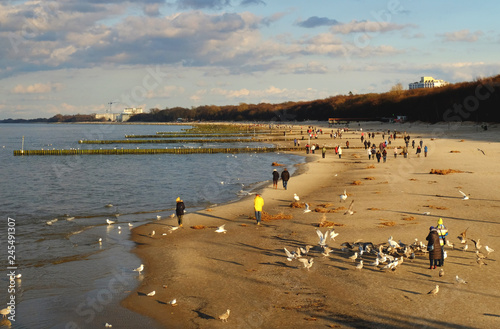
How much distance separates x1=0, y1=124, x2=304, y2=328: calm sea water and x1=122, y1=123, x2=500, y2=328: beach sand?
40.7 inches

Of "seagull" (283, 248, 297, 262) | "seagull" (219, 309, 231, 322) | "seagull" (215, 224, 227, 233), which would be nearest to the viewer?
"seagull" (219, 309, 231, 322)

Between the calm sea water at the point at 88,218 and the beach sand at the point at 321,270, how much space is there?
1033 mm

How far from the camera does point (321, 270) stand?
47.1 feet

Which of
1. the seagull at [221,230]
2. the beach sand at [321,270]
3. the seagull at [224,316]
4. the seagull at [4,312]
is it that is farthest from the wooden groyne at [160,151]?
the seagull at [224,316]

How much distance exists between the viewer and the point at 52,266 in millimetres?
16234

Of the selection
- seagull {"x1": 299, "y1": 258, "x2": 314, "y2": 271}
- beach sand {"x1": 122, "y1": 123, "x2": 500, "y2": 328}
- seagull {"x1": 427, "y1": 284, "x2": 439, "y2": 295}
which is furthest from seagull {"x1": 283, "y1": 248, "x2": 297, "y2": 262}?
seagull {"x1": 427, "y1": 284, "x2": 439, "y2": 295}

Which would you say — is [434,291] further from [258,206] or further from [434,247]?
[258,206]

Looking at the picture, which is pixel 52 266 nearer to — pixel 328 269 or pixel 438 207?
pixel 328 269

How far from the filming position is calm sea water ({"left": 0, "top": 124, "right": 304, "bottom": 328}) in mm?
12656

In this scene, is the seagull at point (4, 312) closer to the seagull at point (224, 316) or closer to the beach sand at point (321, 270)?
the beach sand at point (321, 270)

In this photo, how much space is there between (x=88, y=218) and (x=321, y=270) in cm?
1552

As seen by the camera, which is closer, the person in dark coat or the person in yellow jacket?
the person in dark coat

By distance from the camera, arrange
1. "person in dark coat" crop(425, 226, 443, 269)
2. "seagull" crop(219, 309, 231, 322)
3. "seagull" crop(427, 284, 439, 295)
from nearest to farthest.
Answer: "seagull" crop(219, 309, 231, 322) → "seagull" crop(427, 284, 439, 295) → "person in dark coat" crop(425, 226, 443, 269)

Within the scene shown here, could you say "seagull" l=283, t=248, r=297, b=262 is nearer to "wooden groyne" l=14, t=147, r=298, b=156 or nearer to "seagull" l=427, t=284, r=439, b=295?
"seagull" l=427, t=284, r=439, b=295
